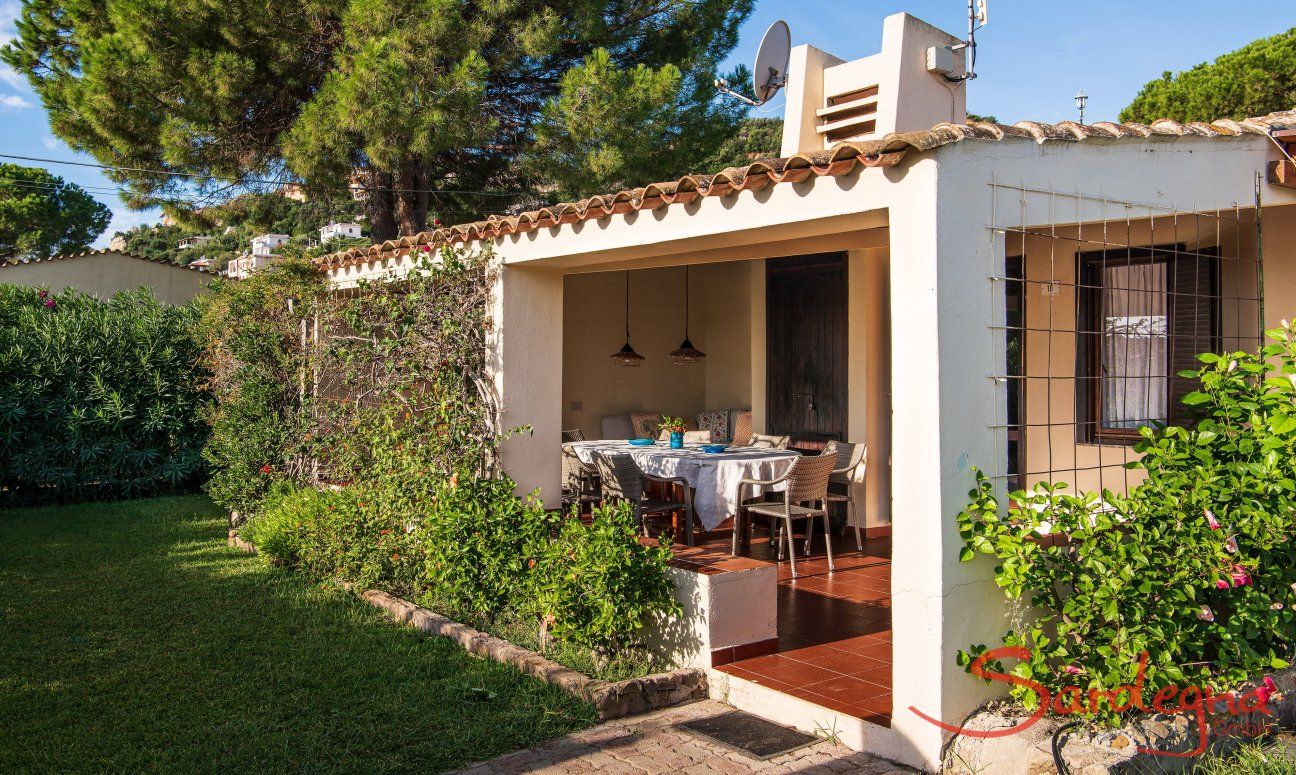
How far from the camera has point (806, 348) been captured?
962 centimetres

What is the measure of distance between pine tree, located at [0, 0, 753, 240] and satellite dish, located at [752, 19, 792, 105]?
3453 millimetres

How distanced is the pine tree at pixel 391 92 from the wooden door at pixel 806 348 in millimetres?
3317

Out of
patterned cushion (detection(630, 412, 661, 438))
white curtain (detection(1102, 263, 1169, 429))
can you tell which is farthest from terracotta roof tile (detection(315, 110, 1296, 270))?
Answer: patterned cushion (detection(630, 412, 661, 438))

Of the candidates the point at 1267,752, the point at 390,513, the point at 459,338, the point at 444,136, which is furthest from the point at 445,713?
the point at 444,136

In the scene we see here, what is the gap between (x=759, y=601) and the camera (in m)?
5.37

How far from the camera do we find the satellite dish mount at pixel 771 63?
841 centimetres

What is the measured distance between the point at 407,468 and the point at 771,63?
471 centimetres

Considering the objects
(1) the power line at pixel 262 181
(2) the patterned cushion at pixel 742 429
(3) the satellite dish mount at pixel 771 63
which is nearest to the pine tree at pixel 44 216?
(1) the power line at pixel 262 181

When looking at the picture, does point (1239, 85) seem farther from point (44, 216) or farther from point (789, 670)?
point (44, 216)

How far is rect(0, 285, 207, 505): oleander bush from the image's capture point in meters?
11.6

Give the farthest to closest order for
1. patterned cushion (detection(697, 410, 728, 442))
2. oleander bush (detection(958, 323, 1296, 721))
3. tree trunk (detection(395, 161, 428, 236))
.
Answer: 1. tree trunk (detection(395, 161, 428, 236))
2. patterned cushion (detection(697, 410, 728, 442))
3. oleander bush (detection(958, 323, 1296, 721))

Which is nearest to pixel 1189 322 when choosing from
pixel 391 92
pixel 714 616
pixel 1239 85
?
pixel 714 616

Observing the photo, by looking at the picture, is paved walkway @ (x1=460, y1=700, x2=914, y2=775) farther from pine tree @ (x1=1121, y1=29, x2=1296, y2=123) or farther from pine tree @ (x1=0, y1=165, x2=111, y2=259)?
pine tree @ (x1=0, y1=165, x2=111, y2=259)

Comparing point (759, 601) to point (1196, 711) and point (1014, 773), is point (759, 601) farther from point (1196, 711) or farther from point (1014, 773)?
point (1196, 711)
